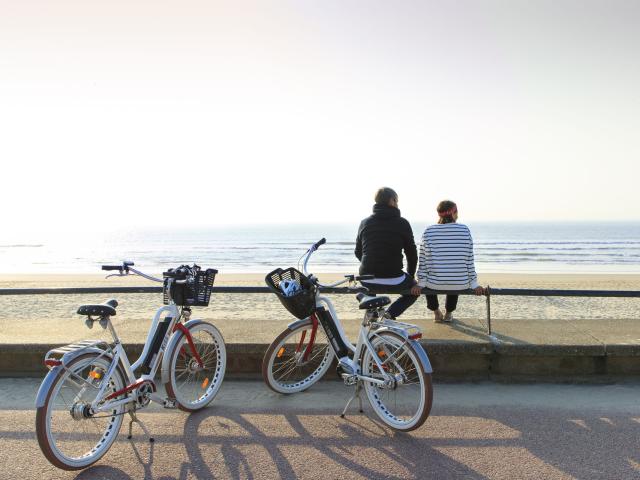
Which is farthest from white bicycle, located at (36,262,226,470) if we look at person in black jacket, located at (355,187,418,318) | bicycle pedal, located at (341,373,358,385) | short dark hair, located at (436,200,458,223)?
short dark hair, located at (436,200,458,223)

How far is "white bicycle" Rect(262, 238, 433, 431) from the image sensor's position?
3934mm

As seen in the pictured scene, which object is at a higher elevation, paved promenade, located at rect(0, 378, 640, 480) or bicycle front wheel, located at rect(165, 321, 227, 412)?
bicycle front wheel, located at rect(165, 321, 227, 412)

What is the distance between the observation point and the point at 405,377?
396 centimetres

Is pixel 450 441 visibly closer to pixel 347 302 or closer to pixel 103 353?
pixel 103 353

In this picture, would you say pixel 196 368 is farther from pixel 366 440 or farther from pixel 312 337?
pixel 366 440

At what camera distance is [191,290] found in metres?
4.32

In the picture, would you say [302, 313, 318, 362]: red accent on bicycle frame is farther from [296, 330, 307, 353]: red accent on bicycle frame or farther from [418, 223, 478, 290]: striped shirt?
[418, 223, 478, 290]: striped shirt

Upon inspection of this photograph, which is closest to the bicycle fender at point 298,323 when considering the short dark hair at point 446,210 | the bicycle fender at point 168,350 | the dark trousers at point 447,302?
the bicycle fender at point 168,350

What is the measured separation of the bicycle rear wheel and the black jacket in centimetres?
107

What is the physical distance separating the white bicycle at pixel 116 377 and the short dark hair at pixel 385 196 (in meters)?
2.12

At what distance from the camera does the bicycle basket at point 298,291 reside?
450cm

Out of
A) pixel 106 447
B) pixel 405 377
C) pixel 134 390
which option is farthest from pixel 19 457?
pixel 405 377

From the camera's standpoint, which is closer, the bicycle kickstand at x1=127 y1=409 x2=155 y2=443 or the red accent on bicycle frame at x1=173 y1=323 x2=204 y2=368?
the bicycle kickstand at x1=127 y1=409 x2=155 y2=443

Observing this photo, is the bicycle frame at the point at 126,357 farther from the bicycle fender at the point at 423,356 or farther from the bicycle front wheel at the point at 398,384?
the bicycle fender at the point at 423,356
